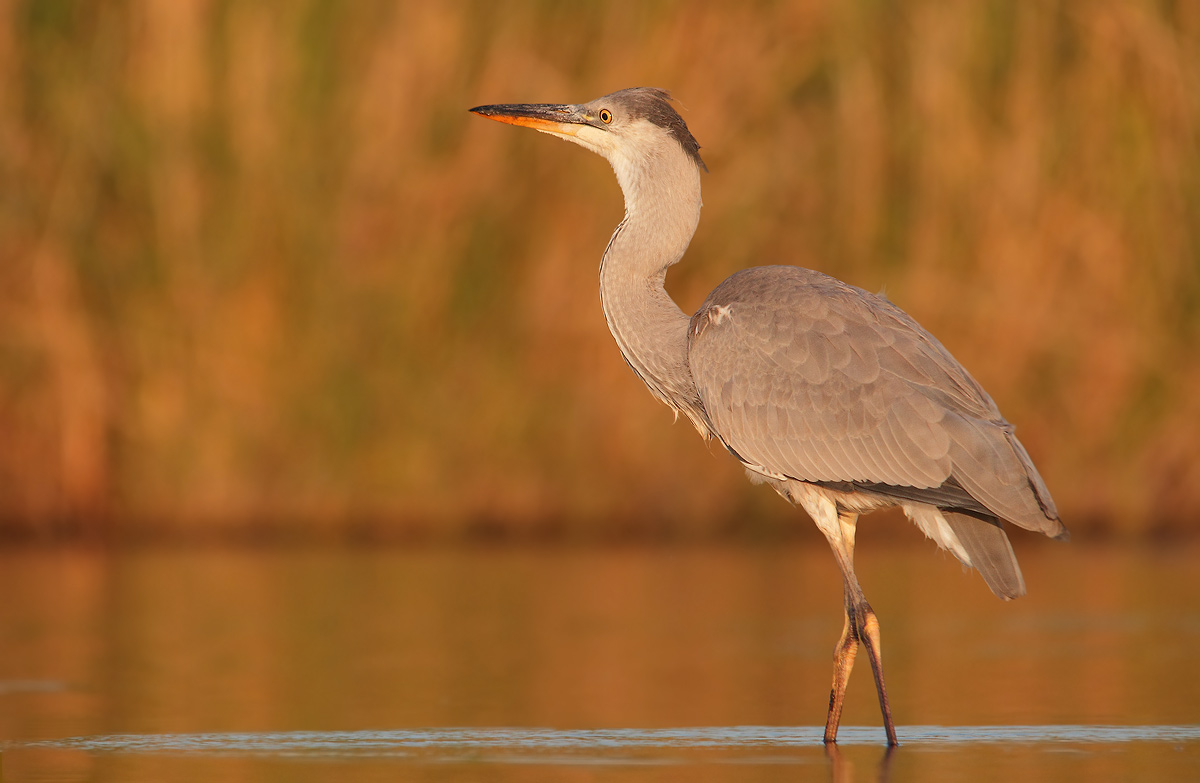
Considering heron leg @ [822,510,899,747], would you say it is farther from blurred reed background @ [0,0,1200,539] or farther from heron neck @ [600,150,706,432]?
blurred reed background @ [0,0,1200,539]

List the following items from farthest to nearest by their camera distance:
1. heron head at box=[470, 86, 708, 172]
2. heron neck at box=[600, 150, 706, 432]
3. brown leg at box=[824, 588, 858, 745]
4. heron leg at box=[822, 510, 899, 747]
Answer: heron head at box=[470, 86, 708, 172] < heron neck at box=[600, 150, 706, 432] < heron leg at box=[822, 510, 899, 747] < brown leg at box=[824, 588, 858, 745]

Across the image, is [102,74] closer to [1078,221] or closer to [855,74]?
[855,74]

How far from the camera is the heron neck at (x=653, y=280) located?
6.81m

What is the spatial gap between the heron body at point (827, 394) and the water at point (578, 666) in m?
0.63

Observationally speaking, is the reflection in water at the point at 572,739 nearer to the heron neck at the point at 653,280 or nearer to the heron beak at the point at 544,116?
the heron neck at the point at 653,280

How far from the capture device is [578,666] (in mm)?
7613

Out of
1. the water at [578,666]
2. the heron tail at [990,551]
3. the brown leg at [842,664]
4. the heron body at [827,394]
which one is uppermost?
the heron body at [827,394]

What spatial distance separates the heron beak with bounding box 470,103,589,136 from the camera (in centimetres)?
716

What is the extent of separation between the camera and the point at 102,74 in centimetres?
1166

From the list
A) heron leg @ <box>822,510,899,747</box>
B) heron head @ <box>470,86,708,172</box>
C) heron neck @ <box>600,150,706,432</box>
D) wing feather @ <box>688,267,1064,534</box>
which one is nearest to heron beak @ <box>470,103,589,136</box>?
heron head @ <box>470,86,708,172</box>

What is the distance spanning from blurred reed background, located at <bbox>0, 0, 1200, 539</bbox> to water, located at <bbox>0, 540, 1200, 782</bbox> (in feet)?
1.74

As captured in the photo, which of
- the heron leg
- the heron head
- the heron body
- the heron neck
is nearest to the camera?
the heron body

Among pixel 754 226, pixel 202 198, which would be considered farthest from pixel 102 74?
pixel 754 226

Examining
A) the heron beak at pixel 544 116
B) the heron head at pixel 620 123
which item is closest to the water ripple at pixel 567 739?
the heron head at pixel 620 123
